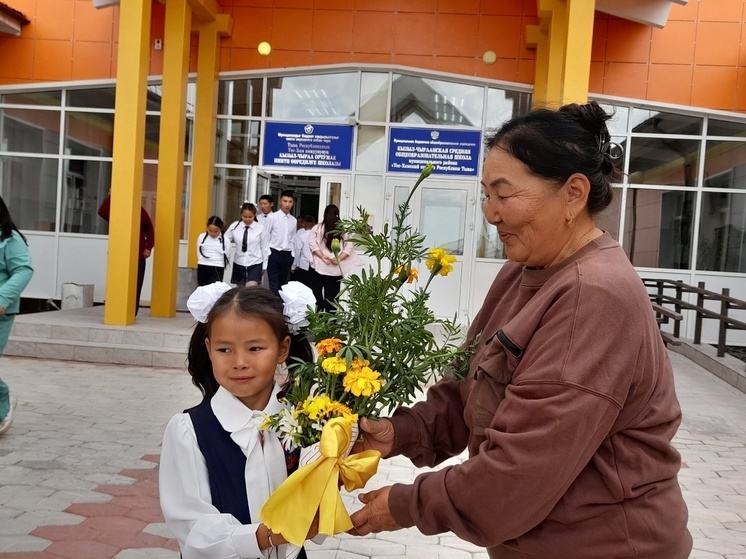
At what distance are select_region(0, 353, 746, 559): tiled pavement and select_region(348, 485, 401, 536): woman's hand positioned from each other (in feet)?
6.62

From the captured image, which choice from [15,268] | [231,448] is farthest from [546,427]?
[15,268]

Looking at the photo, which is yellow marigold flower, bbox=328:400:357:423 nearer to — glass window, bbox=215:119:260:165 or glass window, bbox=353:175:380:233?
glass window, bbox=353:175:380:233

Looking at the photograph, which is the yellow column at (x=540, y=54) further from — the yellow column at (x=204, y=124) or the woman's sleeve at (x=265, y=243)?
the yellow column at (x=204, y=124)

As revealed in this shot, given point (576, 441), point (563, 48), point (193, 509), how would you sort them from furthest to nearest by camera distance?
1. point (563, 48)
2. point (193, 509)
3. point (576, 441)

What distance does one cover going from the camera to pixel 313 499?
1.67 m

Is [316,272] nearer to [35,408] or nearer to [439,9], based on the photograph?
[35,408]

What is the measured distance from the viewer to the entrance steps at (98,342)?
8.58 meters

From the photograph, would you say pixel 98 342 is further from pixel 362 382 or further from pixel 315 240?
pixel 362 382

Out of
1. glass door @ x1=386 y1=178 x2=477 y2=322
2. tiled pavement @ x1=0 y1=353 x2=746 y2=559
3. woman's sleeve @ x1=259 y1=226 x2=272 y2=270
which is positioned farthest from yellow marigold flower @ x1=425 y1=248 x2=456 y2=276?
glass door @ x1=386 y1=178 x2=477 y2=322

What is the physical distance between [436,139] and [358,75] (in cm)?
180

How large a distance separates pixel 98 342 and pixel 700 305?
8593mm

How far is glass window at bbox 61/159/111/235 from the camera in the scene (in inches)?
526

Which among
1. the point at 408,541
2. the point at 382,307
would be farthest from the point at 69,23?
the point at 382,307

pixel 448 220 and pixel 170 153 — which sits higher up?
pixel 170 153
